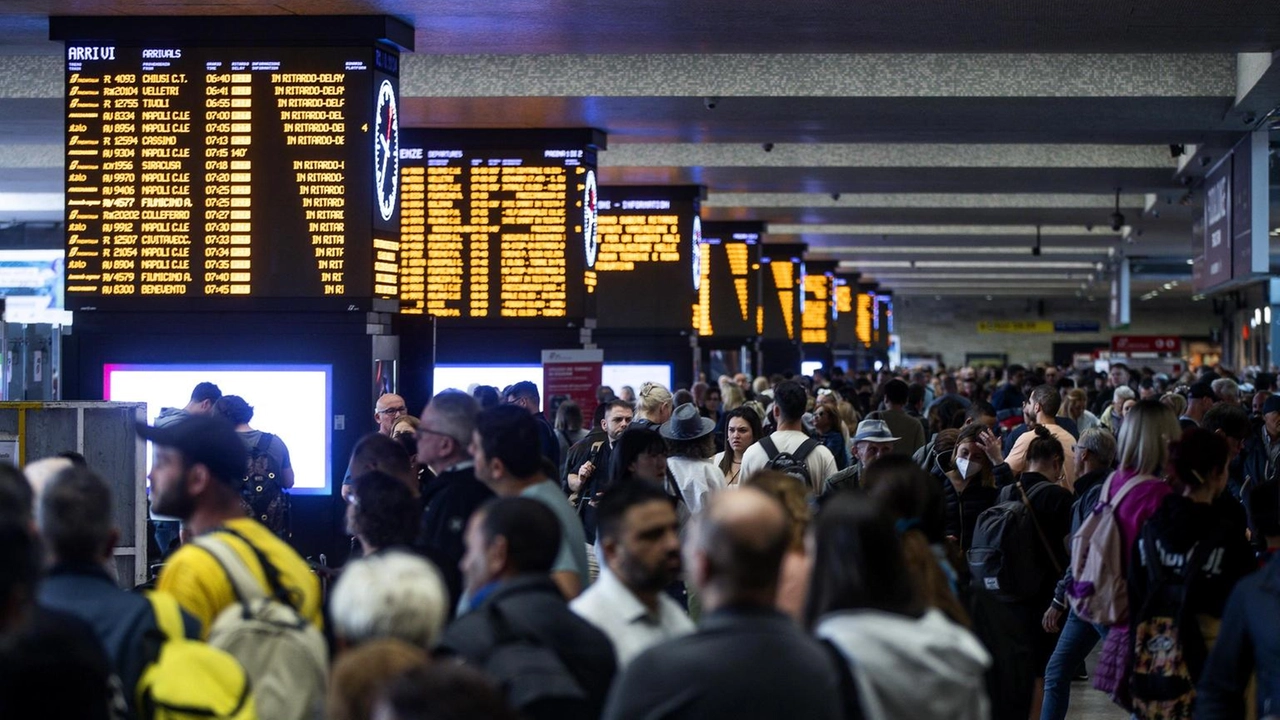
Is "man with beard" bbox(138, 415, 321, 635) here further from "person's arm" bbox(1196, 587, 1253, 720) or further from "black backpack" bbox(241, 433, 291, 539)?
"black backpack" bbox(241, 433, 291, 539)

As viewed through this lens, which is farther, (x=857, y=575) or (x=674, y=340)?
(x=674, y=340)

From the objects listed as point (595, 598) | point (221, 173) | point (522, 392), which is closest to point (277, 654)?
point (595, 598)

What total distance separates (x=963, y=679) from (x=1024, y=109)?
11.4 m

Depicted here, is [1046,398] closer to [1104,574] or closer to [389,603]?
[1104,574]

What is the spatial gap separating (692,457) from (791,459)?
2.00 ft

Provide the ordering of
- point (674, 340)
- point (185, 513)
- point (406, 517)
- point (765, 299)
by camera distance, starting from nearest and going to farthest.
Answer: point (185, 513) → point (406, 517) → point (674, 340) → point (765, 299)

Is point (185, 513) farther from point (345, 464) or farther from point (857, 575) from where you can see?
point (345, 464)

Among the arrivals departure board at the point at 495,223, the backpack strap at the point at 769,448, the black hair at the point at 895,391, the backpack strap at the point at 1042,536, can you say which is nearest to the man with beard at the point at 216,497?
the backpack strap at the point at 1042,536

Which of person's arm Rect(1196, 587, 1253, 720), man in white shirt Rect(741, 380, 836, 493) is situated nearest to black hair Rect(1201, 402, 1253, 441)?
man in white shirt Rect(741, 380, 836, 493)

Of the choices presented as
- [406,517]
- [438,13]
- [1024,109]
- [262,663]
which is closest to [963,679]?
[262,663]

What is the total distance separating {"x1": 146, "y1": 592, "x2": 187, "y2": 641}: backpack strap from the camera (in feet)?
12.7

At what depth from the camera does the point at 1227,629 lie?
15.1 ft

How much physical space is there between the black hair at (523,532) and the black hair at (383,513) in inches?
39.3

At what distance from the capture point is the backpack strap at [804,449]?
27.8 ft
